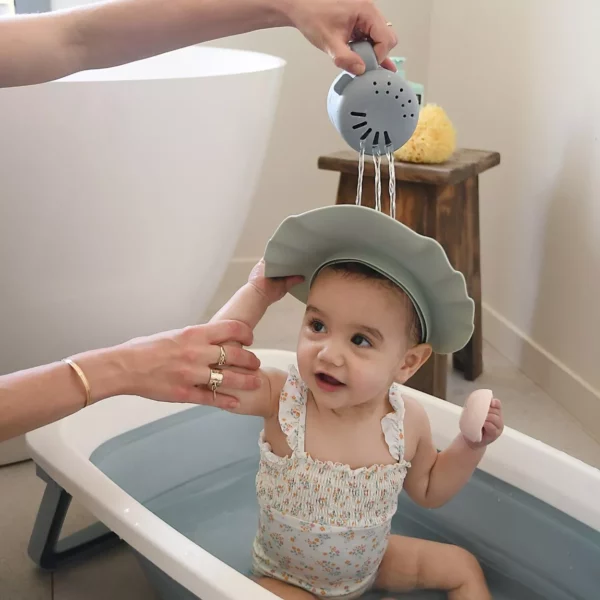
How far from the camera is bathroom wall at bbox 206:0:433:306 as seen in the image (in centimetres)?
228

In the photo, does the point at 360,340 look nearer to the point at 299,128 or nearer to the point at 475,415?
the point at 475,415

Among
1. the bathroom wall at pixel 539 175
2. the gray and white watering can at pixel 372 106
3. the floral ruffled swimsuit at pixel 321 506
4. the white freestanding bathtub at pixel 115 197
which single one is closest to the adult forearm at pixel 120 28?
the gray and white watering can at pixel 372 106

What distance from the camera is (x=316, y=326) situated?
0.93m

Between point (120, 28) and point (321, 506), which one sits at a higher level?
point (120, 28)

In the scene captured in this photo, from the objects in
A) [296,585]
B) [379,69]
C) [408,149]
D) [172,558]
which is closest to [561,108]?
[408,149]

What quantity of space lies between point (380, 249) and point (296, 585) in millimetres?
469

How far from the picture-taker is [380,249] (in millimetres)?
874

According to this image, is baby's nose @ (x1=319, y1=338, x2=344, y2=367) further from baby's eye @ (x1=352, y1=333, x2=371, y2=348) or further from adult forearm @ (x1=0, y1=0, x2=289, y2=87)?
adult forearm @ (x1=0, y1=0, x2=289, y2=87)

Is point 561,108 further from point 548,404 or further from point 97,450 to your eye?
point 97,450

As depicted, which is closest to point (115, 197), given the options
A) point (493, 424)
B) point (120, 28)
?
point (120, 28)

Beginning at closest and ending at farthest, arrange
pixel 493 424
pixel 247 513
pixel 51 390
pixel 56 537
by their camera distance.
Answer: pixel 51 390 < pixel 493 424 < pixel 56 537 < pixel 247 513

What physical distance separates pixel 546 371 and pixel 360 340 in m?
1.08

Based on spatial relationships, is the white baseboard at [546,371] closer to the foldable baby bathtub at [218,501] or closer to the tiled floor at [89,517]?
the tiled floor at [89,517]

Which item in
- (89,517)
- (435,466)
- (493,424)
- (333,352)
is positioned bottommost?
(89,517)
